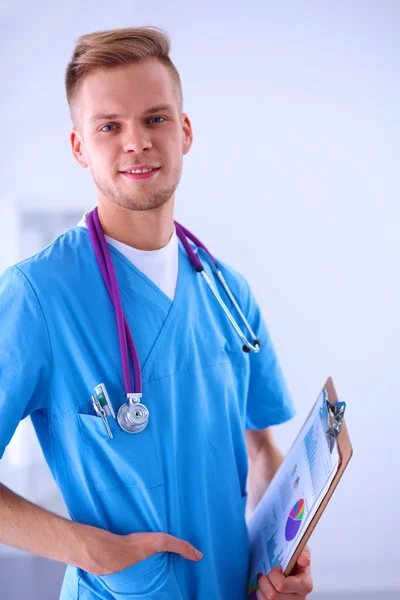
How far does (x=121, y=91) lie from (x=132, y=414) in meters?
0.59

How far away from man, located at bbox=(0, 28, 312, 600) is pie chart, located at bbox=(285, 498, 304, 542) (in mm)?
82

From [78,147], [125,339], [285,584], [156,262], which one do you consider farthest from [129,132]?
[285,584]

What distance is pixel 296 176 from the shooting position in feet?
7.48

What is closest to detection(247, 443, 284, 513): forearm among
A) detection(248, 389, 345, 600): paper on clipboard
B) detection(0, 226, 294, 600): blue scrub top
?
detection(248, 389, 345, 600): paper on clipboard

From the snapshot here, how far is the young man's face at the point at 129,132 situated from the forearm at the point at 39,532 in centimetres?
56

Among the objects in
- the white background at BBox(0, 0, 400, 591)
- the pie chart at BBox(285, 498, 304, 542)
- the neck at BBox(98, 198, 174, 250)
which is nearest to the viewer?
the pie chart at BBox(285, 498, 304, 542)

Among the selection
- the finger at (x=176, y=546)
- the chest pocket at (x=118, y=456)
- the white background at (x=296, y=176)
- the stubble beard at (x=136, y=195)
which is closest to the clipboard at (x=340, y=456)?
the finger at (x=176, y=546)

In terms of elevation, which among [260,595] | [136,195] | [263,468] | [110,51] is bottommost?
[260,595]

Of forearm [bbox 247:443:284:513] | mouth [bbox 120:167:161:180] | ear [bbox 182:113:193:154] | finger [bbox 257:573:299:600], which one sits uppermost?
ear [bbox 182:113:193:154]

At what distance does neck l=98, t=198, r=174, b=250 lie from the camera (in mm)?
1277

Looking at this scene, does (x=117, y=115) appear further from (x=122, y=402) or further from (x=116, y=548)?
(x=116, y=548)

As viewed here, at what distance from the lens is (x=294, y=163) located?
7.46 feet

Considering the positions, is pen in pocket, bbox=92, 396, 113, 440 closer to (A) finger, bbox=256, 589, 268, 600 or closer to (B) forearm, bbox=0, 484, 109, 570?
(B) forearm, bbox=0, 484, 109, 570

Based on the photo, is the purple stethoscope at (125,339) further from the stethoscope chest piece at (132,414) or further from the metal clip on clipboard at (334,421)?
the metal clip on clipboard at (334,421)
